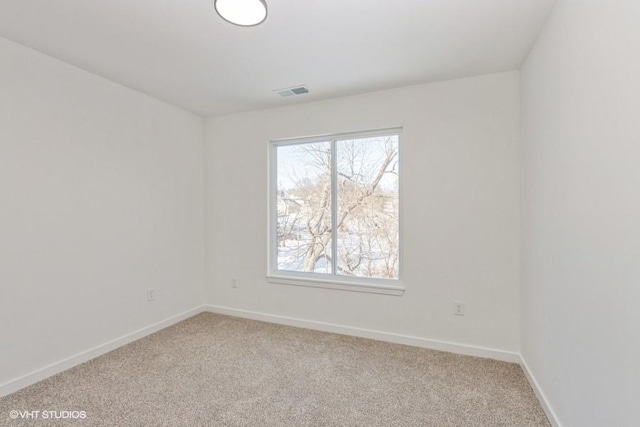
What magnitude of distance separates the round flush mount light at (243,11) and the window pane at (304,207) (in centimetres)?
169

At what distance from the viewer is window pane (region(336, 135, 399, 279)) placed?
9.86ft

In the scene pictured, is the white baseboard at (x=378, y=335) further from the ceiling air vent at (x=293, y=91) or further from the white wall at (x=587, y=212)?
the ceiling air vent at (x=293, y=91)

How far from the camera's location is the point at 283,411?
1.91 m

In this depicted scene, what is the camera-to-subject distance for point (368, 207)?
3.10 m

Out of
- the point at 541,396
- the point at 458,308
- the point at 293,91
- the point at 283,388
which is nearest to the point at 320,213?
the point at 293,91

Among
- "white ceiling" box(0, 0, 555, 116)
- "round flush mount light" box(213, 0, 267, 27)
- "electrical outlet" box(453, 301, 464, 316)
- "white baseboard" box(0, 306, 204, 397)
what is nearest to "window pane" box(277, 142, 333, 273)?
"white ceiling" box(0, 0, 555, 116)

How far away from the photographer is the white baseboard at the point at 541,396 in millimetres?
1740

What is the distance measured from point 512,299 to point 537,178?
41.8 inches

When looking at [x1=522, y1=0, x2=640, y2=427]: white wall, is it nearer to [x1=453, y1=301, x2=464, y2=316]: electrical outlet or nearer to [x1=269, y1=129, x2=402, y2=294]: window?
[x1=453, y1=301, x2=464, y2=316]: electrical outlet

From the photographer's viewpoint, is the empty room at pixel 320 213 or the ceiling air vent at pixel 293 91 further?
the ceiling air vent at pixel 293 91

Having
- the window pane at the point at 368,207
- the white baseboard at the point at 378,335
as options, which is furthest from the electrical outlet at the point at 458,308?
the window pane at the point at 368,207

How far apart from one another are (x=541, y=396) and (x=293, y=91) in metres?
3.03

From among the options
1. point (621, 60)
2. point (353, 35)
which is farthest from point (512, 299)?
point (353, 35)

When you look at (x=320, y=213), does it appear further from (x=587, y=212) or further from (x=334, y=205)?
(x=587, y=212)
